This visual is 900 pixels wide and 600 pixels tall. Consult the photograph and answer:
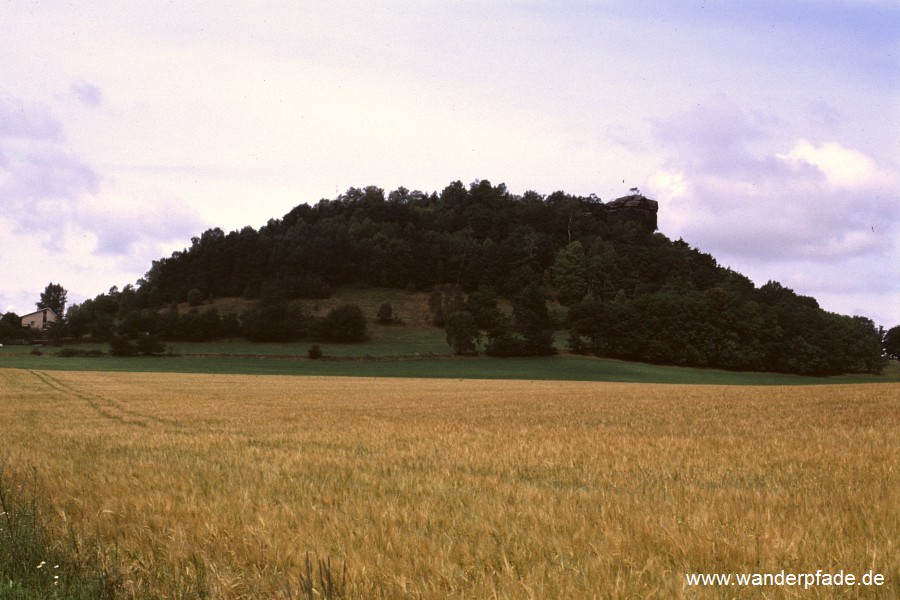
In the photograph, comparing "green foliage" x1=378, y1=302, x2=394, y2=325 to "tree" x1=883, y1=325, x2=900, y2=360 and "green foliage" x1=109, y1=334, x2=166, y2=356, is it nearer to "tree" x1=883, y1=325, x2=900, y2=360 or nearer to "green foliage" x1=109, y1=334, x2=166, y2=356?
"green foliage" x1=109, y1=334, x2=166, y2=356

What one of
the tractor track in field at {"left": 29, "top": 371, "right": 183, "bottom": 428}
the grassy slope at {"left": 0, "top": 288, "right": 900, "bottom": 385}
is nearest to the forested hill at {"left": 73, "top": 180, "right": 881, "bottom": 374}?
the grassy slope at {"left": 0, "top": 288, "right": 900, "bottom": 385}

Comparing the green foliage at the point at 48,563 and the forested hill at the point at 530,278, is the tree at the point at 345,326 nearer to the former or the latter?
the forested hill at the point at 530,278

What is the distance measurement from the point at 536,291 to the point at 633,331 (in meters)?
24.4

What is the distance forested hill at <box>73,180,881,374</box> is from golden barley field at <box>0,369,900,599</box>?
8568cm

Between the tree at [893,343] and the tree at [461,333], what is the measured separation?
11903cm

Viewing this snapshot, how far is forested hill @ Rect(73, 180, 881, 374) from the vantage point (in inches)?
4149

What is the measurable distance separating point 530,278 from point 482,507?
134 metres

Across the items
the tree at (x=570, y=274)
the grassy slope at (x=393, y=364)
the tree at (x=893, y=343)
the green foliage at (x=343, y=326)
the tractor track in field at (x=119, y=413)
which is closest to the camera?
the tractor track in field at (x=119, y=413)

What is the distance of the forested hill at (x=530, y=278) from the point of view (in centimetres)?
10538

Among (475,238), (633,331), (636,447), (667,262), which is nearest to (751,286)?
(667,262)

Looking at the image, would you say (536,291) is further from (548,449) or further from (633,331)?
(548,449)

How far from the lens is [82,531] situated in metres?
5.95

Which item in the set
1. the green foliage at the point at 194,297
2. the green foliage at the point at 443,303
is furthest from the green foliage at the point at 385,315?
the green foliage at the point at 194,297

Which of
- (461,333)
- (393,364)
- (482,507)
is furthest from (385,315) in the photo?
(482,507)
